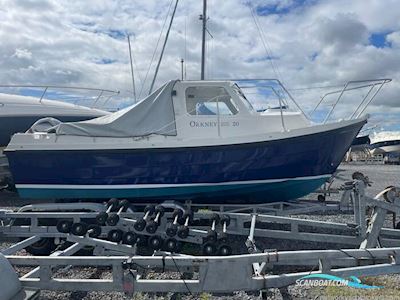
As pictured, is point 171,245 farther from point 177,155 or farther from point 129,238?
point 177,155

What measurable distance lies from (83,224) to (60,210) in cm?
118

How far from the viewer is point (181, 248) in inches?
178

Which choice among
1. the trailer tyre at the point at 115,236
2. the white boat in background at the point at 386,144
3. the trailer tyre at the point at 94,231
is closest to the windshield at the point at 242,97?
the trailer tyre at the point at 115,236

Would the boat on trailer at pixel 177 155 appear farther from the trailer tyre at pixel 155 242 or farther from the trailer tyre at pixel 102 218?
the trailer tyre at pixel 155 242

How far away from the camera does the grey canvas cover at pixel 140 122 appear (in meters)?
5.93

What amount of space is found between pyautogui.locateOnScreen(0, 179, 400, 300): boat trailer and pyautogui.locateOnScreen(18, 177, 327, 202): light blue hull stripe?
0.24m

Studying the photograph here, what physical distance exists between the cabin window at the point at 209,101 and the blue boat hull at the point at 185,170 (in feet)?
2.80

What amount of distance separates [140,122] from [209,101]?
1.31 metres

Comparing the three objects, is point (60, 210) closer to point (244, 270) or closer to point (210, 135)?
point (210, 135)

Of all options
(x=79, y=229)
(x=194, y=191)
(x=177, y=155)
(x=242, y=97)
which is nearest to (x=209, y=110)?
(x=242, y=97)

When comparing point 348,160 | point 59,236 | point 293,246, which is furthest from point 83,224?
point 348,160

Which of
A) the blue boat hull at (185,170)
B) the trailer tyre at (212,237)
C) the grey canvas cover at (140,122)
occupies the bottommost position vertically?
the trailer tyre at (212,237)

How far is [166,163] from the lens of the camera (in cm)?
577

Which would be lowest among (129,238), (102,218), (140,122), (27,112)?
(129,238)
